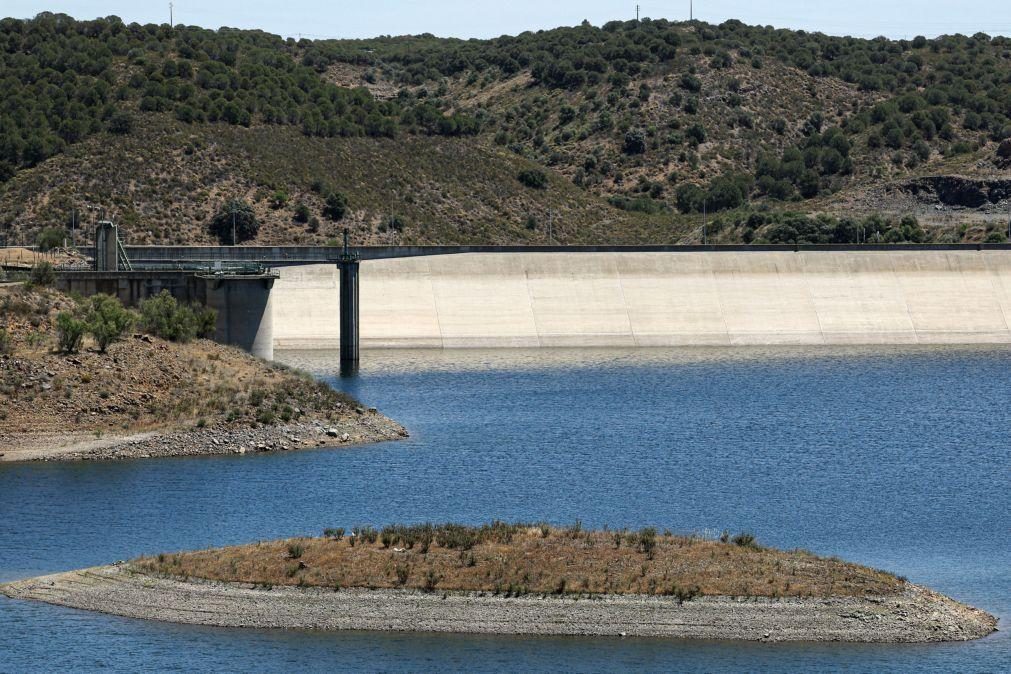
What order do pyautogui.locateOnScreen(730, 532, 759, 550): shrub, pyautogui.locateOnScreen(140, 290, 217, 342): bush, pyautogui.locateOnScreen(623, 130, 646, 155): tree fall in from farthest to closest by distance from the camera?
pyautogui.locateOnScreen(623, 130, 646, 155): tree, pyautogui.locateOnScreen(140, 290, 217, 342): bush, pyautogui.locateOnScreen(730, 532, 759, 550): shrub

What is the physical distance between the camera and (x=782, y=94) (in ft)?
614

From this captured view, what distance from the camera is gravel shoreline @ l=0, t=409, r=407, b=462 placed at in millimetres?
53656

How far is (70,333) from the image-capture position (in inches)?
2345

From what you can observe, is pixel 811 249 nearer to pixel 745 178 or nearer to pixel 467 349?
pixel 467 349

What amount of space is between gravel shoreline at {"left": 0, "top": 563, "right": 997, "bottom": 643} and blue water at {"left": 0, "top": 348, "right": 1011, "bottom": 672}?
0.35 m

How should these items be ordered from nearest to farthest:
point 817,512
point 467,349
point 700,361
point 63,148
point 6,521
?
1. point 6,521
2. point 817,512
3. point 700,361
4. point 467,349
5. point 63,148

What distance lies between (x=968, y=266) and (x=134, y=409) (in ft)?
227

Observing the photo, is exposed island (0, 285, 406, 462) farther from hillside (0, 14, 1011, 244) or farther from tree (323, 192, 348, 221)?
tree (323, 192, 348, 221)

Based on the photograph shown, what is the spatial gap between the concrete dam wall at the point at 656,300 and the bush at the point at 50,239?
15494mm

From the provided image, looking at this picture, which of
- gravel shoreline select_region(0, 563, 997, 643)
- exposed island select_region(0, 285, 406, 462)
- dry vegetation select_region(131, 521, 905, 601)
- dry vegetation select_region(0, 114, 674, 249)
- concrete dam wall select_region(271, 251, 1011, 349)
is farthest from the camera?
dry vegetation select_region(0, 114, 674, 249)

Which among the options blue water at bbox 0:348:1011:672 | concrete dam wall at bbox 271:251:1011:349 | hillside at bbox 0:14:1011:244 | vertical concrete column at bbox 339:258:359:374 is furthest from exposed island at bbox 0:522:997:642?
hillside at bbox 0:14:1011:244

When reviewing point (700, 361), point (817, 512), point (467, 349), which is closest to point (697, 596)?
point (817, 512)

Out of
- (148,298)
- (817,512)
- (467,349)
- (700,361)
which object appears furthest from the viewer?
(467,349)

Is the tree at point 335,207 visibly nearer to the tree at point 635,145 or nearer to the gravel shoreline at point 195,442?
the tree at point 635,145
